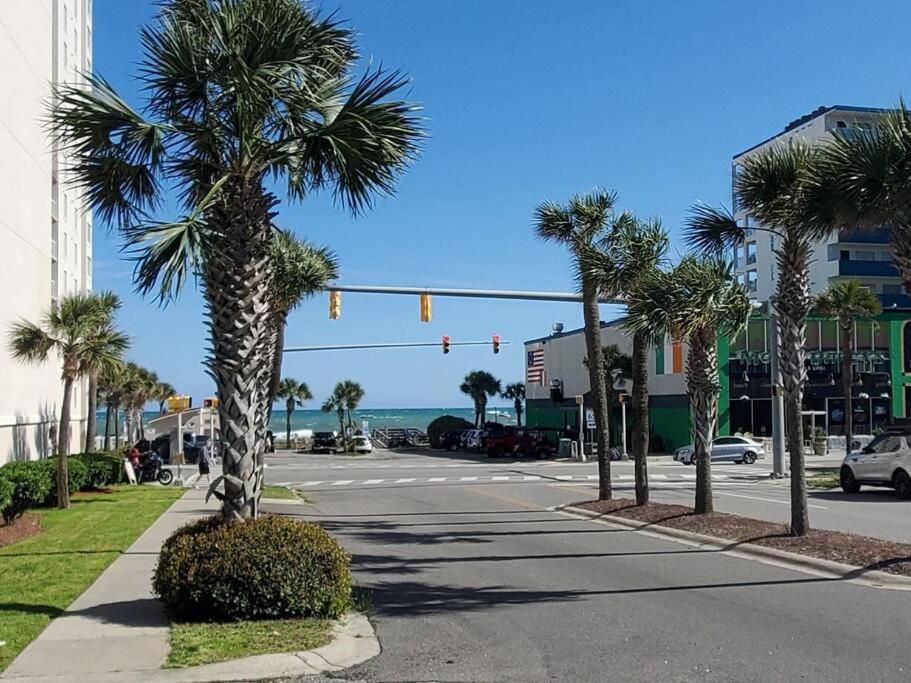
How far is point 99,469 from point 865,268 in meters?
50.0

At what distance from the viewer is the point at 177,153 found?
10844mm

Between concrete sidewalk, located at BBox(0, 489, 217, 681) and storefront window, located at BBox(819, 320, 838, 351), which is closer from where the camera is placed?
concrete sidewalk, located at BBox(0, 489, 217, 681)

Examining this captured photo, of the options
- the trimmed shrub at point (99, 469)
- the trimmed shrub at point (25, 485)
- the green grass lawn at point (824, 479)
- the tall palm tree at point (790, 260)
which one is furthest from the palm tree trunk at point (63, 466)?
the green grass lawn at point (824, 479)

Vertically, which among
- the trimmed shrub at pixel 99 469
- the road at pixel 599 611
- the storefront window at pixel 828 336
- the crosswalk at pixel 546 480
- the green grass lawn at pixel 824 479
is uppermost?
the storefront window at pixel 828 336

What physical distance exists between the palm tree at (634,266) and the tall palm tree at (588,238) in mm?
254

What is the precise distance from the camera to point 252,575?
905 centimetres

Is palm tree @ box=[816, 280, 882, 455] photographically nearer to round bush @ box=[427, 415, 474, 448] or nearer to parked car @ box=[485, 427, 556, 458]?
parked car @ box=[485, 427, 556, 458]

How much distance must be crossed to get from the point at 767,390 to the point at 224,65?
48458mm

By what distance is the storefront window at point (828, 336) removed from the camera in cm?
5516

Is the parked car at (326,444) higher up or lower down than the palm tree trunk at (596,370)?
lower down

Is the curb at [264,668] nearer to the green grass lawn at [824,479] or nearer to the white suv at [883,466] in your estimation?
the white suv at [883,466]

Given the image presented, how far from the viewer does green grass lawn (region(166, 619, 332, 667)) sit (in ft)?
26.1

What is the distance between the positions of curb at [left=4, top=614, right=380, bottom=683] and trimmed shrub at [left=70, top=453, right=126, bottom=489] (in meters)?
20.3

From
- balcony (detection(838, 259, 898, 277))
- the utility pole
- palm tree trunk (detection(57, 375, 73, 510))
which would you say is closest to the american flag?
balcony (detection(838, 259, 898, 277))
